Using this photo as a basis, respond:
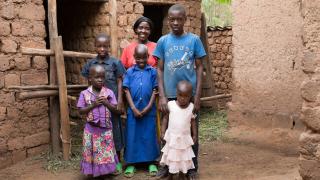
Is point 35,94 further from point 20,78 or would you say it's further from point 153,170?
point 153,170

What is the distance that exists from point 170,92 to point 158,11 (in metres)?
5.04

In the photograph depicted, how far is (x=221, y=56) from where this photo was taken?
9.23 meters

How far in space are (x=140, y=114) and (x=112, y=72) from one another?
55cm

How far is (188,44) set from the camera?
3.76m

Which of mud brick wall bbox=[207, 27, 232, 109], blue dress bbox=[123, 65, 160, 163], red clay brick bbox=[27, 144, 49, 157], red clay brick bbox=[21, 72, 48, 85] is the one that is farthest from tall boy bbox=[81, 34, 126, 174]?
mud brick wall bbox=[207, 27, 232, 109]

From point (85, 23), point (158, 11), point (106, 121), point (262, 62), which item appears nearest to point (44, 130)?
point (106, 121)

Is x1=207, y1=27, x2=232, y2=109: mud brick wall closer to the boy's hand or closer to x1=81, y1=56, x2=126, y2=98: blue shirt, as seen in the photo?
x1=81, y1=56, x2=126, y2=98: blue shirt

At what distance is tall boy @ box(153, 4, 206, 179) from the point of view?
3746 mm

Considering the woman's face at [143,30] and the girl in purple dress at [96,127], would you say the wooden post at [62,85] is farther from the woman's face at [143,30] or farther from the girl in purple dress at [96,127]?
the woman's face at [143,30]

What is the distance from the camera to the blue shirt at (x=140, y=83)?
13.7 feet

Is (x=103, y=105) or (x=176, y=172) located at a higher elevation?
(x=103, y=105)

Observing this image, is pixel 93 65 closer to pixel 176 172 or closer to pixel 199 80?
pixel 199 80

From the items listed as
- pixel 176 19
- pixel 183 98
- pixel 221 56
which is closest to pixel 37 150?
pixel 183 98

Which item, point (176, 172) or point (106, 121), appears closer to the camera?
point (176, 172)
